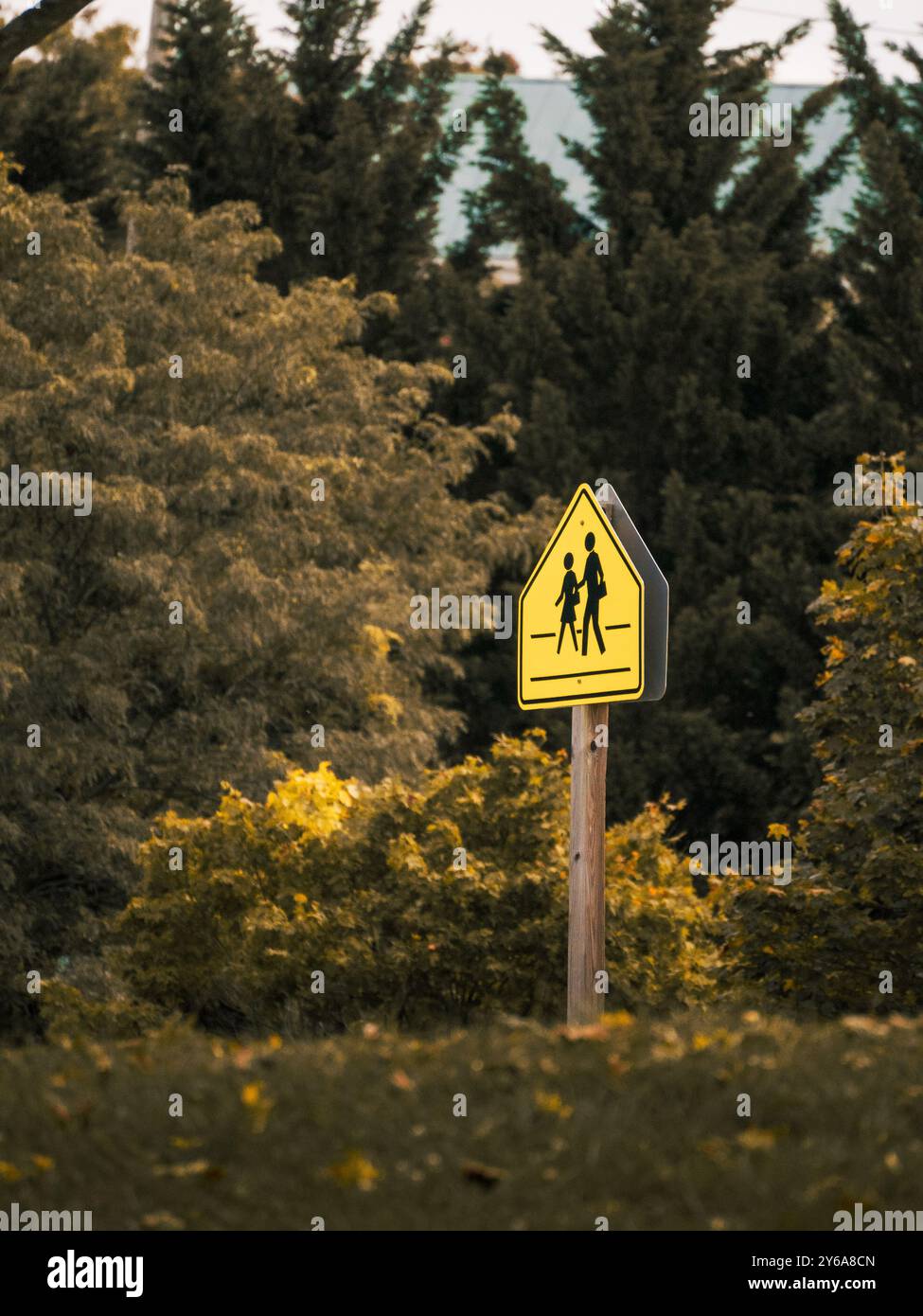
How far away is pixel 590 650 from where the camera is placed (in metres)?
8.15

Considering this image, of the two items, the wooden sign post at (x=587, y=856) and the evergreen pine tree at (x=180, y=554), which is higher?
the evergreen pine tree at (x=180, y=554)

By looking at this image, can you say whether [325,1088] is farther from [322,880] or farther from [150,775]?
[150,775]

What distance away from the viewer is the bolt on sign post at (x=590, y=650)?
26.0 ft

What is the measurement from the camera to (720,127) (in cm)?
3016

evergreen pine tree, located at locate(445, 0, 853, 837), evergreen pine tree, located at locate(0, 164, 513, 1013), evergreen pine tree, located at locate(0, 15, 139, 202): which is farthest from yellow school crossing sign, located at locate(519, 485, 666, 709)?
evergreen pine tree, located at locate(0, 15, 139, 202)

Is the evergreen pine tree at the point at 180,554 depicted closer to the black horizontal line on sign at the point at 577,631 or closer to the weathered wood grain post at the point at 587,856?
the black horizontal line on sign at the point at 577,631

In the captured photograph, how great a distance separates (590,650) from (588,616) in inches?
6.1

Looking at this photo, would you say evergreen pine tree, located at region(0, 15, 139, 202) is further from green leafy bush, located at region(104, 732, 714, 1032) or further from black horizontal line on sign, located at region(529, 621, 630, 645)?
black horizontal line on sign, located at region(529, 621, 630, 645)

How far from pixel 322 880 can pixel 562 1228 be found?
913cm

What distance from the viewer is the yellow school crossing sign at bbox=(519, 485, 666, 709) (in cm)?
791

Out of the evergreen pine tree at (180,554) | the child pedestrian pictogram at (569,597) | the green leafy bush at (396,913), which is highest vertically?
the evergreen pine tree at (180,554)

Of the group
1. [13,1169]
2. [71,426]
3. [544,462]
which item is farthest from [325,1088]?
[544,462]

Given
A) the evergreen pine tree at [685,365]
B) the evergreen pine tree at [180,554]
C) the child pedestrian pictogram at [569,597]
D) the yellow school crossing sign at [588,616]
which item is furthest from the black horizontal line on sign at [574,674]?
the evergreen pine tree at [685,365]

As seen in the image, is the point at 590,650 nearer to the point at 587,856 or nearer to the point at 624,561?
the point at 624,561
